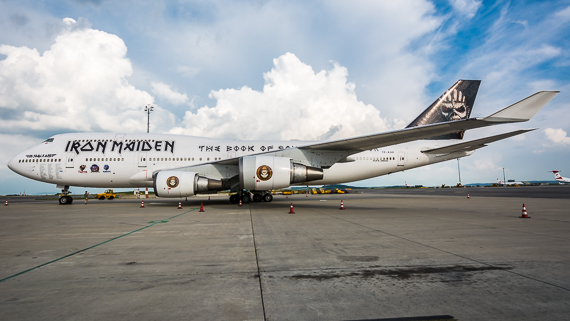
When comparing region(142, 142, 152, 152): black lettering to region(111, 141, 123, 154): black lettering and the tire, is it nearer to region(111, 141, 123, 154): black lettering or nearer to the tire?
region(111, 141, 123, 154): black lettering

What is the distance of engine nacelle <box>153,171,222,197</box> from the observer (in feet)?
46.3

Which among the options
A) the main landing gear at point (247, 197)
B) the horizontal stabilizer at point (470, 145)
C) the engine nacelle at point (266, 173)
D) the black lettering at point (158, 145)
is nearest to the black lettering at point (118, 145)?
the black lettering at point (158, 145)

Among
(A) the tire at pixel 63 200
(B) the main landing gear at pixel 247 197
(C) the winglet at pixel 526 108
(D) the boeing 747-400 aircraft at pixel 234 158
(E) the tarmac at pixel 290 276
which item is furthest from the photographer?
(A) the tire at pixel 63 200

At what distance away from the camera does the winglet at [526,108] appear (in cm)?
926

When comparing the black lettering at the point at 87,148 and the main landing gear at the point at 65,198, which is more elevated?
the black lettering at the point at 87,148

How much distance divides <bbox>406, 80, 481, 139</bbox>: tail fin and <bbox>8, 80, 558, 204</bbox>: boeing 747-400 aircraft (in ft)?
0.19

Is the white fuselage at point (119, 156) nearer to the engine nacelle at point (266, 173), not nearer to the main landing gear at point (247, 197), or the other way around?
the main landing gear at point (247, 197)

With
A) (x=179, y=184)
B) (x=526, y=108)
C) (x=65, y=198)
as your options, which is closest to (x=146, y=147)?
(x=179, y=184)

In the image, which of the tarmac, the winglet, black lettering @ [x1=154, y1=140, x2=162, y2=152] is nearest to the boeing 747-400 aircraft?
black lettering @ [x1=154, y1=140, x2=162, y2=152]

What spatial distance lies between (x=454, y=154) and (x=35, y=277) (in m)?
20.5

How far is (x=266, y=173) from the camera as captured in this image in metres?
13.2

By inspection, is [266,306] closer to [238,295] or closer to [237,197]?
[238,295]

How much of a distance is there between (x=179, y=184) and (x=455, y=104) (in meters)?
18.1

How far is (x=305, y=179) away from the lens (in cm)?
1380
